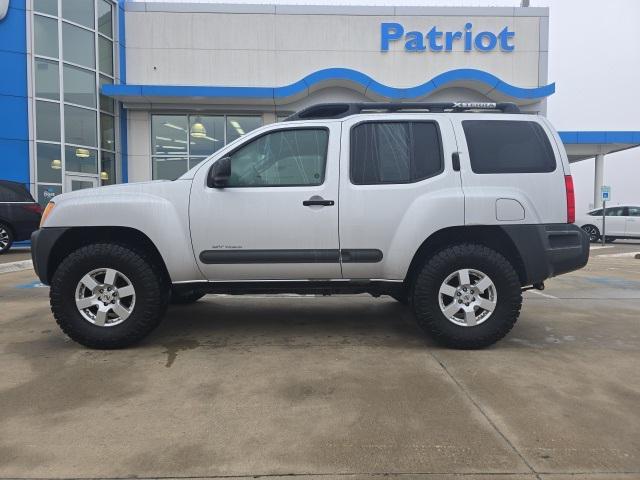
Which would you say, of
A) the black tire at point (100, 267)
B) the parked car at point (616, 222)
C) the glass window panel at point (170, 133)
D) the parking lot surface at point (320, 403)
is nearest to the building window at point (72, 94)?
the glass window panel at point (170, 133)

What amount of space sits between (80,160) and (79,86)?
2.51 metres

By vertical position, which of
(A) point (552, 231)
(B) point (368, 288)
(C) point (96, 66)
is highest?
(C) point (96, 66)

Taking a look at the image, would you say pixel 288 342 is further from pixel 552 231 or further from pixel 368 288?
pixel 552 231

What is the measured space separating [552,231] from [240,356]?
2.84 m

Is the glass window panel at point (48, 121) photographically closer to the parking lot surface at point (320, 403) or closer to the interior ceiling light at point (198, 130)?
the interior ceiling light at point (198, 130)

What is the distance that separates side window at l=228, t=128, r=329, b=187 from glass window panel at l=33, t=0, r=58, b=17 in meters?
15.1

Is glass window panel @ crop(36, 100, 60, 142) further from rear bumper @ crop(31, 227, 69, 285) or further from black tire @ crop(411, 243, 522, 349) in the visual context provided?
black tire @ crop(411, 243, 522, 349)

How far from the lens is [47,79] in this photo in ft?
49.1

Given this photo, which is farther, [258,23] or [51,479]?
[258,23]

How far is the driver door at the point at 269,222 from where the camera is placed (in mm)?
3893

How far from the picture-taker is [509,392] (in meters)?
3.08

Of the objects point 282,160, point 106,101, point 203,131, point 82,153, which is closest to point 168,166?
point 203,131

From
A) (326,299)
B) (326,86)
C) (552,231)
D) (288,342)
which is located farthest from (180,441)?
(326,86)

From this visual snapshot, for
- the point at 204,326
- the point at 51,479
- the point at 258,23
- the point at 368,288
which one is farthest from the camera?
the point at 258,23
